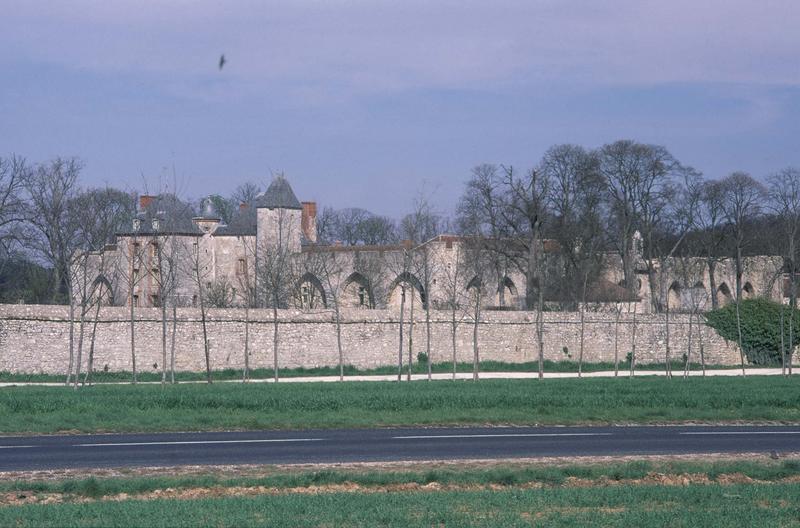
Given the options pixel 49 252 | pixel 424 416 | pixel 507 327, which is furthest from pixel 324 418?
pixel 49 252

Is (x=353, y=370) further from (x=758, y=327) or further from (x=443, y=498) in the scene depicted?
(x=443, y=498)

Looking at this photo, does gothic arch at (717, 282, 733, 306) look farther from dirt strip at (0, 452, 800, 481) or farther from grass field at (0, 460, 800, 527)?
grass field at (0, 460, 800, 527)

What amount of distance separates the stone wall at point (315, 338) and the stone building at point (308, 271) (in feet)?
7.13

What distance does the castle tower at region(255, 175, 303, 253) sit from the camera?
194 feet

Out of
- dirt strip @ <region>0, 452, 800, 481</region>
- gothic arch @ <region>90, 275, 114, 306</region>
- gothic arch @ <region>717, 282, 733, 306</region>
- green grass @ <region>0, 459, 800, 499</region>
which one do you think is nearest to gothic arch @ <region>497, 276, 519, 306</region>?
gothic arch @ <region>717, 282, 733, 306</region>

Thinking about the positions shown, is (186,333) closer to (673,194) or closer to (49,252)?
(49,252)

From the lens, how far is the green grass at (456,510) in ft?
33.7

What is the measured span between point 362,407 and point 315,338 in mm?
19419

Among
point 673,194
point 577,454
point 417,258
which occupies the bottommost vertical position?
point 577,454

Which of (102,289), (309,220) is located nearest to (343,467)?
(102,289)

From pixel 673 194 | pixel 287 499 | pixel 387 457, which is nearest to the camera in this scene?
pixel 287 499

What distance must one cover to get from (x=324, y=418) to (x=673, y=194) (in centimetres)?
5387

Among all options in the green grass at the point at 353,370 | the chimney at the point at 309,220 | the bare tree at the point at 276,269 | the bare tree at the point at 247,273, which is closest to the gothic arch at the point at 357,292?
the bare tree at the point at 276,269

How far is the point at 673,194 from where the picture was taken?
7125 centimetres
